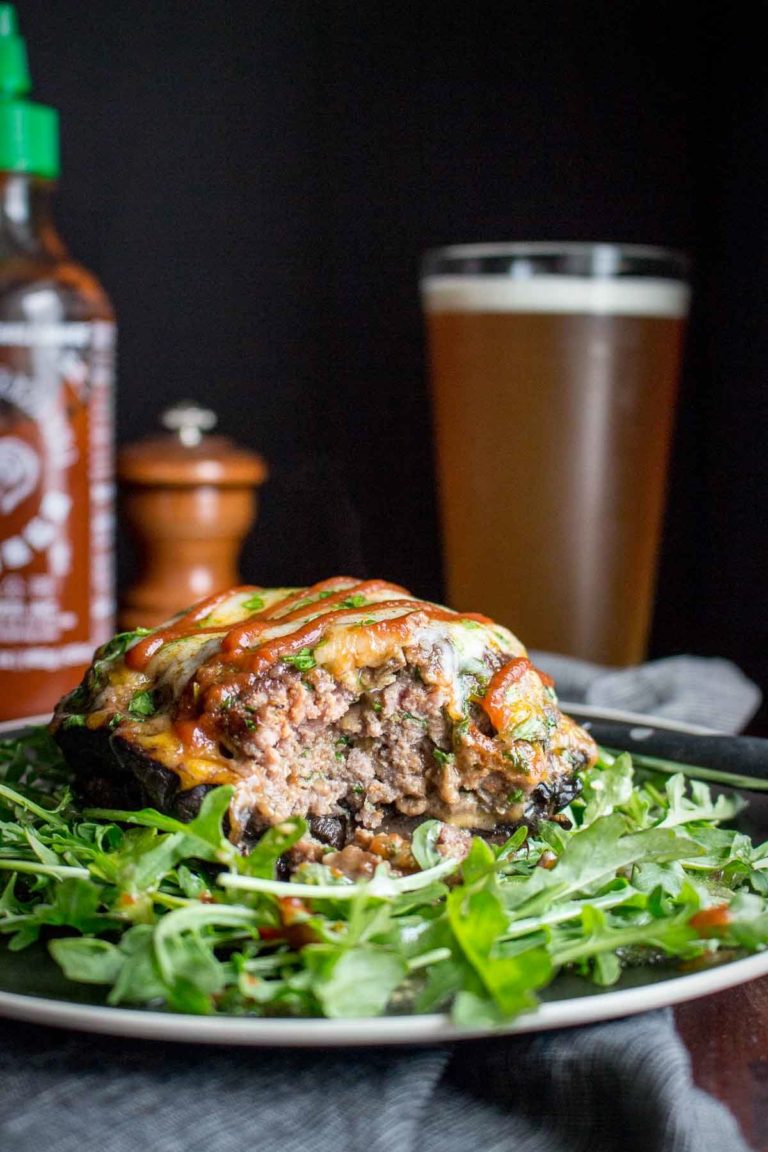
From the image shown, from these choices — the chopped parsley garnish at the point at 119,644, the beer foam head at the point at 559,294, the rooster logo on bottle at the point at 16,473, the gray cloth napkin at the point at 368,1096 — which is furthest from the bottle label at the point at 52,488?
the gray cloth napkin at the point at 368,1096

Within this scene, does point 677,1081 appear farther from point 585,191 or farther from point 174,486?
point 585,191

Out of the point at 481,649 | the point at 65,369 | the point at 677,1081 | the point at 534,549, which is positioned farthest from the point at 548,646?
the point at 677,1081

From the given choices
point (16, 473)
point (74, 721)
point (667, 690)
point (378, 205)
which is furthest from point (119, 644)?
point (378, 205)

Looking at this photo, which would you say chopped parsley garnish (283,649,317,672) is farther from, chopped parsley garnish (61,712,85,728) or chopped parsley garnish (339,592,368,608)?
chopped parsley garnish (61,712,85,728)

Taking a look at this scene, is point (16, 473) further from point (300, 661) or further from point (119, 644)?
point (300, 661)

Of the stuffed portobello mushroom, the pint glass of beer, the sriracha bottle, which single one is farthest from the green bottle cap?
the stuffed portobello mushroom
